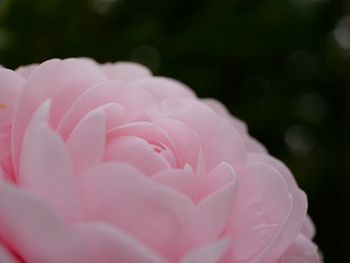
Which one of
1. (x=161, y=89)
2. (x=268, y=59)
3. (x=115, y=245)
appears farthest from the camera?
(x=268, y=59)

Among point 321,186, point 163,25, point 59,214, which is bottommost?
point 321,186

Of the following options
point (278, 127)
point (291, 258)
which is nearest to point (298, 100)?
point (278, 127)

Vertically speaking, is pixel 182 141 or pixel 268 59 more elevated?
pixel 182 141

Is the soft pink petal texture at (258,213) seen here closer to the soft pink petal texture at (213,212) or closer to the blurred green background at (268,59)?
the soft pink petal texture at (213,212)

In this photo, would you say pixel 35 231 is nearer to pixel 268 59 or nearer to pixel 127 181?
pixel 127 181

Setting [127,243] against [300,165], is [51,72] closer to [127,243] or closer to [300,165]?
[127,243]

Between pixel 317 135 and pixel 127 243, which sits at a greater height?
pixel 127 243

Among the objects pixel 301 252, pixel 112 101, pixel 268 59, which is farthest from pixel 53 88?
pixel 268 59
